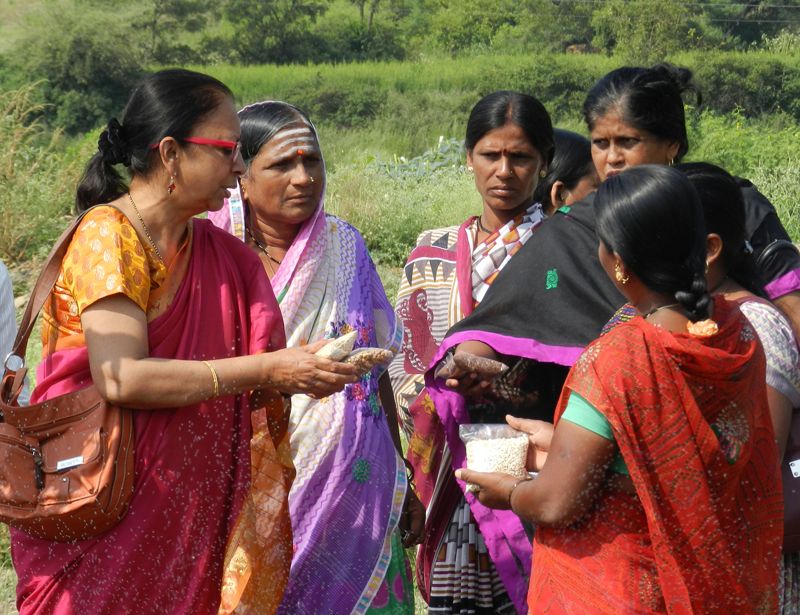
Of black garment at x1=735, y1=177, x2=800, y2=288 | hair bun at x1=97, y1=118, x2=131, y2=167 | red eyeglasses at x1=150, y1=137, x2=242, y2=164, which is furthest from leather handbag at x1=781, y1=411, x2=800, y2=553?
hair bun at x1=97, y1=118, x2=131, y2=167

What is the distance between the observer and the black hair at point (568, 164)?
4289 mm

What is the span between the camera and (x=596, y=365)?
7.93ft

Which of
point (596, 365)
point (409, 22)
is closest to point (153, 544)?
point (596, 365)

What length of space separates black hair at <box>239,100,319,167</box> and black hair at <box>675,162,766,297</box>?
141 cm

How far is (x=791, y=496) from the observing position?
9.66 ft

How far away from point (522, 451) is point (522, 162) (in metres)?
1.62

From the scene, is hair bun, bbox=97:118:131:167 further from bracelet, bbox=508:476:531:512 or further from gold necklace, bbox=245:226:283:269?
bracelet, bbox=508:476:531:512

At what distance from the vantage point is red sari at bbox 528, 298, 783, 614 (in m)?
2.37

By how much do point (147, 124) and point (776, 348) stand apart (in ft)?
5.85

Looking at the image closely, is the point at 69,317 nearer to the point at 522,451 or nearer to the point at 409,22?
the point at 522,451

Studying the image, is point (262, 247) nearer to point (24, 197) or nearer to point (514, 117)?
point (514, 117)

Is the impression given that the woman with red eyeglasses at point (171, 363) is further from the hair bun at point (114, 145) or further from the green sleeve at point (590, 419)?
the green sleeve at point (590, 419)

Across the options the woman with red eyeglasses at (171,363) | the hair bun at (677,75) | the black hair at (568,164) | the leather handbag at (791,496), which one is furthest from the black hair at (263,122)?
the leather handbag at (791,496)

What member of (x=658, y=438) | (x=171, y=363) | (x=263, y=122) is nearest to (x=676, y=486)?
(x=658, y=438)
